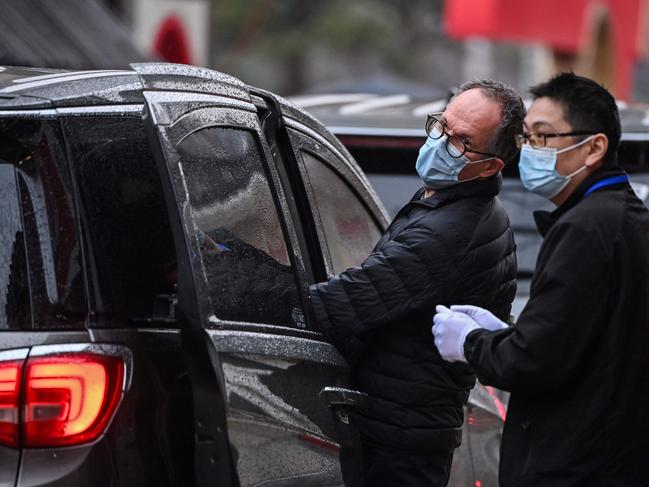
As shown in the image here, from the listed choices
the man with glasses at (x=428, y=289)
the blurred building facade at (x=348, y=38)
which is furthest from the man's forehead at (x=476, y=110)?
the blurred building facade at (x=348, y=38)

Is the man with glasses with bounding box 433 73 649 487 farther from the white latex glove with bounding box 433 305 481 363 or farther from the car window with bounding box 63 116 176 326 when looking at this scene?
the car window with bounding box 63 116 176 326

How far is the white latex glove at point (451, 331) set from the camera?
10.7ft

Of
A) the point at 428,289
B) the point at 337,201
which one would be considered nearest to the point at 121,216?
the point at 428,289

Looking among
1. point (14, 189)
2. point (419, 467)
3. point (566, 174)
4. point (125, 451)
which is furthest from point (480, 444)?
point (14, 189)

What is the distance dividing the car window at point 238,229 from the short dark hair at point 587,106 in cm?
79

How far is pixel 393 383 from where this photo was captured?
351cm

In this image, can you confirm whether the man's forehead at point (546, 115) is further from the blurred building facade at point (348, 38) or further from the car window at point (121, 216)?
the blurred building facade at point (348, 38)

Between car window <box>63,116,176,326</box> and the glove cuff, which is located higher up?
car window <box>63,116,176,326</box>

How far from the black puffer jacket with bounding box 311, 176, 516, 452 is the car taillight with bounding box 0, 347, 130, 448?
815 millimetres

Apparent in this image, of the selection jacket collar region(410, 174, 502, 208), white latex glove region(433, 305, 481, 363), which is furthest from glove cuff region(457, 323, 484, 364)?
jacket collar region(410, 174, 502, 208)

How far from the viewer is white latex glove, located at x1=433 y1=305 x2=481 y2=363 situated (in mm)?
3271

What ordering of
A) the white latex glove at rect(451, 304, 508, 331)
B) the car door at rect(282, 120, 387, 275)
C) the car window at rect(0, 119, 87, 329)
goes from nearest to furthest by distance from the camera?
the car window at rect(0, 119, 87, 329) → the white latex glove at rect(451, 304, 508, 331) → the car door at rect(282, 120, 387, 275)

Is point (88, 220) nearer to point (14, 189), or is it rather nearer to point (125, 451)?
point (14, 189)

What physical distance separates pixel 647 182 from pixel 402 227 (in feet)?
7.87
